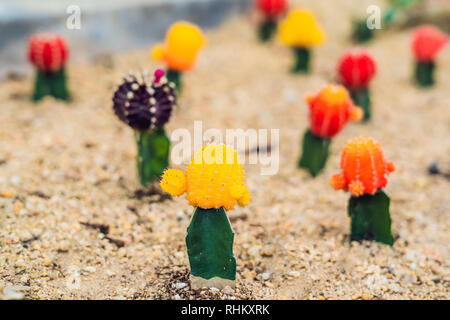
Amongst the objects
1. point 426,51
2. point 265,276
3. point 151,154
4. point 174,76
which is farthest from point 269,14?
point 265,276

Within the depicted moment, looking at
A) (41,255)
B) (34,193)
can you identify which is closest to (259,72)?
(34,193)

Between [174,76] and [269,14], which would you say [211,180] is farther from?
[269,14]

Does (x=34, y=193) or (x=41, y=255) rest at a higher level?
Answer: (x=34, y=193)

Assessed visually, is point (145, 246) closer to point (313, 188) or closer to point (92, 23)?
point (313, 188)

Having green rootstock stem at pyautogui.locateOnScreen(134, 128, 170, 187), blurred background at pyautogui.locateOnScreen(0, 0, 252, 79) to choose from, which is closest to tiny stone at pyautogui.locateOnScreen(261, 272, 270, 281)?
green rootstock stem at pyautogui.locateOnScreen(134, 128, 170, 187)

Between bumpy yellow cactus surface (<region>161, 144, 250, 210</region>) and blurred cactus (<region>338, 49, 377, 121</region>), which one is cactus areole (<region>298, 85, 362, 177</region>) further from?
bumpy yellow cactus surface (<region>161, 144, 250, 210</region>)

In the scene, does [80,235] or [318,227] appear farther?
[318,227]
